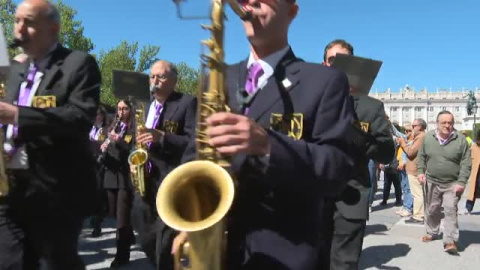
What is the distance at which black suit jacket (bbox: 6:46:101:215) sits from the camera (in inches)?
123

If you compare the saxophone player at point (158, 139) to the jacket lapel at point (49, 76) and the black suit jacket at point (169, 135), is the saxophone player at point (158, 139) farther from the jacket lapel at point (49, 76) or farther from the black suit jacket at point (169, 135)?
the jacket lapel at point (49, 76)

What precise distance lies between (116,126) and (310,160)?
572 centimetres

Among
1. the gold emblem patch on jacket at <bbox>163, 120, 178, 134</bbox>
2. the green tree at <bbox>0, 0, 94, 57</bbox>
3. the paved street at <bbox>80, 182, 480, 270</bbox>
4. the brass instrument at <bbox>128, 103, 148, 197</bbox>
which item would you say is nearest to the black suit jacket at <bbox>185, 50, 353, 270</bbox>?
the gold emblem patch on jacket at <bbox>163, 120, 178, 134</bbox>

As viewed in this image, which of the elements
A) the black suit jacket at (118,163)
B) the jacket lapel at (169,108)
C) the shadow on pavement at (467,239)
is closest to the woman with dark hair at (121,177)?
the black suit jacket at (118,163)

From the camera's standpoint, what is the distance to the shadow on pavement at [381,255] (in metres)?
7.07

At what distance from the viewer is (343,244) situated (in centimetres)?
470

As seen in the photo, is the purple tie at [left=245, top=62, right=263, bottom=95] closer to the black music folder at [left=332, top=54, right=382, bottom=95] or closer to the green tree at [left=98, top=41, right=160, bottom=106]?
the black music folder at [left=332, top=54, right=382, bottom=95]

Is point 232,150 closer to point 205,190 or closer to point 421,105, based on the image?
point 205,190

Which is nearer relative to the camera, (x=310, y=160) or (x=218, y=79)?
(x=310, y=160)

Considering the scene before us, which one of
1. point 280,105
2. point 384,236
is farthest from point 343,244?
point 384,236

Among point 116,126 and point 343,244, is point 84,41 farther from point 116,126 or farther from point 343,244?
point 343,244

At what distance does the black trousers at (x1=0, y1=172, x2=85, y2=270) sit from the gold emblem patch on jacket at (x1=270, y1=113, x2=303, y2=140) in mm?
1802

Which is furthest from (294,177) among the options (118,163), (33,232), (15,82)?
(118,163)

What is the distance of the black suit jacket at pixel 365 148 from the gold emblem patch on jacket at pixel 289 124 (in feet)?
8.61
